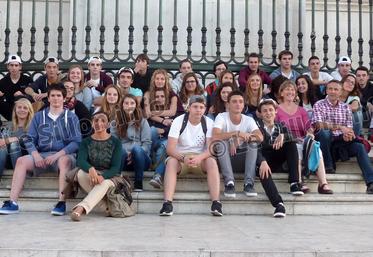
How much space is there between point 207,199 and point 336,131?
2.22 metres

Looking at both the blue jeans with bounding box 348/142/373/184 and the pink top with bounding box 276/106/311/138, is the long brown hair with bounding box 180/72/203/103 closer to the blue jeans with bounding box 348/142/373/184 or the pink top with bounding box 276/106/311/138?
the pink top with bounding box 276/106/311/138

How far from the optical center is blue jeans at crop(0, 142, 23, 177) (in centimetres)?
750

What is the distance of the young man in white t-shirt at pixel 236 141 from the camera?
7168mm

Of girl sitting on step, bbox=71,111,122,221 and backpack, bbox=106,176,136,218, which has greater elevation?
girl sitting on step, bbox=71,111,122,221

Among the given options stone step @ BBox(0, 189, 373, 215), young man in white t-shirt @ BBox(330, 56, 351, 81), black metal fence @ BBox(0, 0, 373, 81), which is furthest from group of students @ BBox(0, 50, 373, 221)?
black metal fence @ BBox(0, 0, 373, 81)

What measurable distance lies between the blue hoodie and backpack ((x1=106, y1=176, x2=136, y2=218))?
971 mm

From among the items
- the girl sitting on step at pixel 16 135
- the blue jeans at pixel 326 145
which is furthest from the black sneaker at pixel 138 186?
the blue jeans at pixel 326 145

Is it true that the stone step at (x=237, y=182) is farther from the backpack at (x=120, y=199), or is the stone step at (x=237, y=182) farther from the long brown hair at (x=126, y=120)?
the backpack at (x=120, y=199)

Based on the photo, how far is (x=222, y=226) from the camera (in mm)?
6211

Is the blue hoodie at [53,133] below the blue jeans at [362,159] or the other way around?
the other way around

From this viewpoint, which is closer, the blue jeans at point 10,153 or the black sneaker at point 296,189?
the black sneaker at point 296,189

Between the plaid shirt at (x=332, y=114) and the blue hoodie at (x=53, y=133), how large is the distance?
11.2ft

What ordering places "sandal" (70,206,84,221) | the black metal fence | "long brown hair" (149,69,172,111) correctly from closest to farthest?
"sandal" (70,206,84,221) → "long brown hair" (149,69,172,111) → the black metal fence

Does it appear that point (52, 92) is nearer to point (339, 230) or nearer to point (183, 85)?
point (183, 85)
